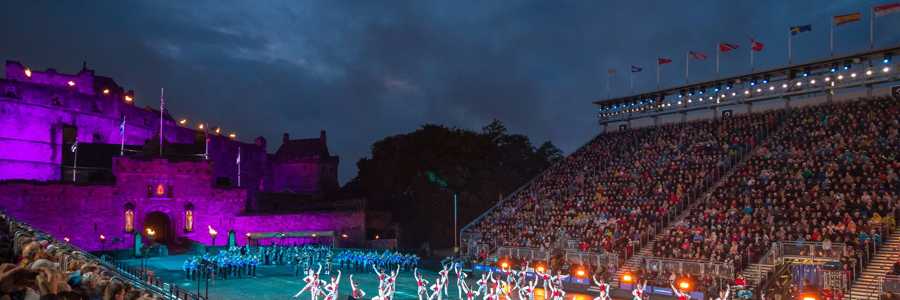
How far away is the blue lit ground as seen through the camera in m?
28.5

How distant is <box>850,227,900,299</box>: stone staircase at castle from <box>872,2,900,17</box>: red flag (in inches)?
542

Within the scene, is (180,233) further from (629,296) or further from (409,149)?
(629,296)

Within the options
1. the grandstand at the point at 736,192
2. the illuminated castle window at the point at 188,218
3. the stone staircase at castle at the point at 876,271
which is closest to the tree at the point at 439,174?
the grandstand at the point at 736,192

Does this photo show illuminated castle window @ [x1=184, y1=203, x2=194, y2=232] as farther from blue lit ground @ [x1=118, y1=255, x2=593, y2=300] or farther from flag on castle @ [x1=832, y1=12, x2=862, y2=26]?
flag on castle @ [x1=832, y1=12, x2=862, y2=26]

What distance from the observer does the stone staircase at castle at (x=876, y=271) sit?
22.6 meters

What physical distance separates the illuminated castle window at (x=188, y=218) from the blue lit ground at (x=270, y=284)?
9126mm

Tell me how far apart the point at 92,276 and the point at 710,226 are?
27182 mm

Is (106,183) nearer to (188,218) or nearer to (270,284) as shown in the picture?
(188,218)

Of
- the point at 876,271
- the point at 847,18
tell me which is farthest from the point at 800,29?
the point at 876,271

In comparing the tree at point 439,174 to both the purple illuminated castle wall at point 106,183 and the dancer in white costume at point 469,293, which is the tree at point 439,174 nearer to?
the purple illuminated castle wall at point 106,183

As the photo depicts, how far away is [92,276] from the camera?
711 centimetres

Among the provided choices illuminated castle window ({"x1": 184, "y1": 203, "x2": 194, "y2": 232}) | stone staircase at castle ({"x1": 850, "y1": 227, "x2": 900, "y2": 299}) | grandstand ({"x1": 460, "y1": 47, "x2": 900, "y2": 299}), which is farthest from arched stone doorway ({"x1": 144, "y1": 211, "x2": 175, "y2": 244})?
stone staircase at castle ({"x1": 850, "y1": 227, "x2": 900, "y2": 299})

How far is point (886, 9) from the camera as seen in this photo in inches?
1320

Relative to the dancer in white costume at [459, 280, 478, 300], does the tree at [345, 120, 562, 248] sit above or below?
above
